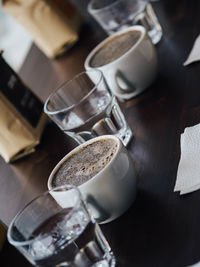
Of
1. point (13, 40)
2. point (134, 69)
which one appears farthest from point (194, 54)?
point (13, 40)

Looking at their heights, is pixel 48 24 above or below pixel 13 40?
above

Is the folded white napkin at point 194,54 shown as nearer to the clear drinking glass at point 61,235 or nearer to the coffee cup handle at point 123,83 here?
the coffee cup handle at point 123,83

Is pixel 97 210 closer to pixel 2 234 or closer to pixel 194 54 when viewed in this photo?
pixel 2 234

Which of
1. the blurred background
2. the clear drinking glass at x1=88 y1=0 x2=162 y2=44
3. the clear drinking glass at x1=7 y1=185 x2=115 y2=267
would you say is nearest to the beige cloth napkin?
the clear drinking glass at x1=88 y1=0 x2=162 y2=44

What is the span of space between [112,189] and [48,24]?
0.75 metres

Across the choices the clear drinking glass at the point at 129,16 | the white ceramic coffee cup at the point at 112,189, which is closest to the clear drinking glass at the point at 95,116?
the white ceramic coffee cup at the point at 112,189

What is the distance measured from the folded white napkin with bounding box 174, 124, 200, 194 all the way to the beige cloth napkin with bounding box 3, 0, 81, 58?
2.05ft

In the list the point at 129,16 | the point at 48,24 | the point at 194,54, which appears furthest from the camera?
the point at 48,24

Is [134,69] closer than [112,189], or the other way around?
[112,189]

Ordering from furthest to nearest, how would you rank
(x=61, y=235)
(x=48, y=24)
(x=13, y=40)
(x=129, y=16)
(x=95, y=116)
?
(x=13, y=40) < (x=48, y=24) < (x=129, y=16) < (x=95, y=116) < (x=61, y=235)

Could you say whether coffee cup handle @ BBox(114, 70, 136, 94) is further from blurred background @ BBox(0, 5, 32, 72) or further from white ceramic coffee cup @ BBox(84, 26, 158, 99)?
blurred background @ BBox(0, 5, 32, 72)

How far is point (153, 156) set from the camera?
2.51ft

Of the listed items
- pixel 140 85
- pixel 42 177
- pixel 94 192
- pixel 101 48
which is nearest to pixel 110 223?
pixel 94 192

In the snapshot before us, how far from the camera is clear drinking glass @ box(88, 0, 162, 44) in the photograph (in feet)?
3.61
